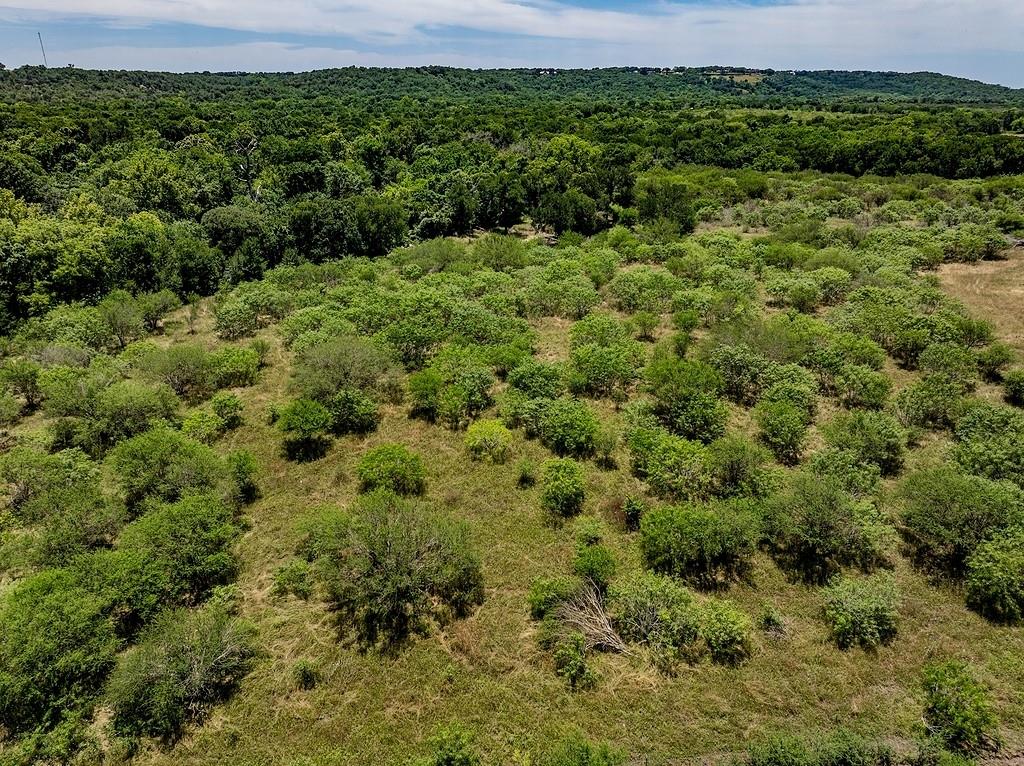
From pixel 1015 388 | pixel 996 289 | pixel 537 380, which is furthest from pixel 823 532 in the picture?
pixel 996 289

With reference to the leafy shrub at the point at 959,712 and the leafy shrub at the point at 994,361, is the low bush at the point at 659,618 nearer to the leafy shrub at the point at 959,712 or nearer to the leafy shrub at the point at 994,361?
the leafy shrub at the point at 959,712

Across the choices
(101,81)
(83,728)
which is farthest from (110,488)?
(101,81)

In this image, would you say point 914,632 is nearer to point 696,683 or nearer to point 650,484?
point 696,683

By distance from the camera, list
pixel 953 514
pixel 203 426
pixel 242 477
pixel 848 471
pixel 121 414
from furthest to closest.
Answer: pixel 203 426 → pixel 121 414 → pixel 242 477 → pixel 848 471 → pixel 953 514

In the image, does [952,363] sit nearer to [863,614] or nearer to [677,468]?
[677,468]

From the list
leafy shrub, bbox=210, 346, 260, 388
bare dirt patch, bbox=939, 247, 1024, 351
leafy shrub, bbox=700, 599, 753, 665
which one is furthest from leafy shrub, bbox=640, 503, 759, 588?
bare dirt patch, bbox=939, 247, 1024, 351

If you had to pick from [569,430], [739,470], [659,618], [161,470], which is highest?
[739,470]
